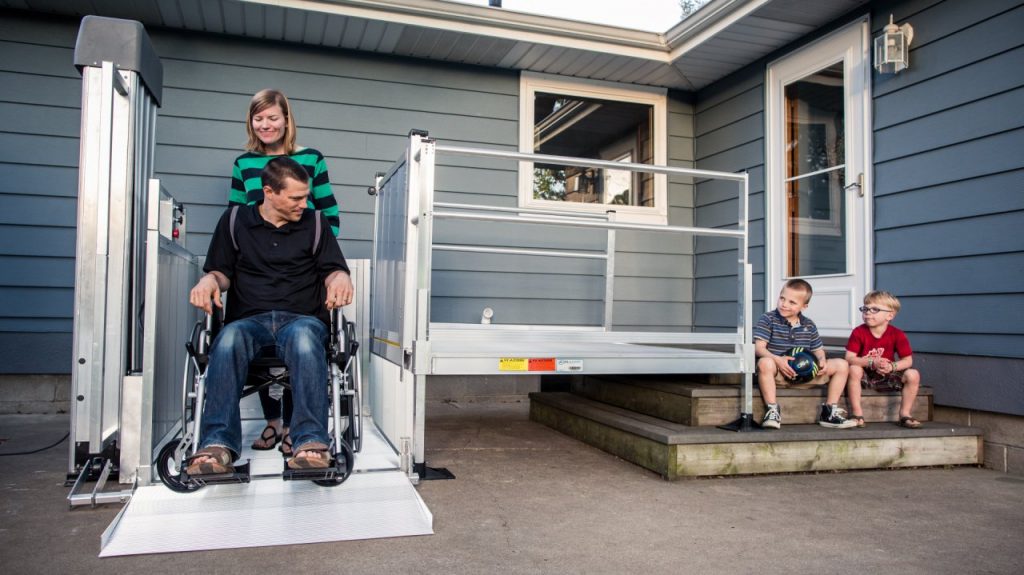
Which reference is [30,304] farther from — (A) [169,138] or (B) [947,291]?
(B) [947,291]

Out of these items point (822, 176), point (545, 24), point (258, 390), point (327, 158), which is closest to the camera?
point (258, 390)

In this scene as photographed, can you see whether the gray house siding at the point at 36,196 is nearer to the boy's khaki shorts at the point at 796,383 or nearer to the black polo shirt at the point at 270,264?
the black polo shirt at the point at 270,264

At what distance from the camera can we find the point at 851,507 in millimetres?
2518

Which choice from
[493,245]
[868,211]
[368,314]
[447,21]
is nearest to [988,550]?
[868,211]

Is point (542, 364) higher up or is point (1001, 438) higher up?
point (542, 364)

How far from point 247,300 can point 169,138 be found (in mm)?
2416

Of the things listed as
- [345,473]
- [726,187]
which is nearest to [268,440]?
[345,473]

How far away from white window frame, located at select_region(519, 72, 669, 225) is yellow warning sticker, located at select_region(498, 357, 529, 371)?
2380mm

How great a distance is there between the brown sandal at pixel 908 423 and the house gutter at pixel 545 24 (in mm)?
2383

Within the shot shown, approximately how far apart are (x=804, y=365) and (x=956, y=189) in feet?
3.95

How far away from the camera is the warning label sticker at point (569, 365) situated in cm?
293

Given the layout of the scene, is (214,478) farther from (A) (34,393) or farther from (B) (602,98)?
(B) (602,98)

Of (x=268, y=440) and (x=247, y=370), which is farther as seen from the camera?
(x=268, y=440)

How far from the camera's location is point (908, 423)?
3.20 m
